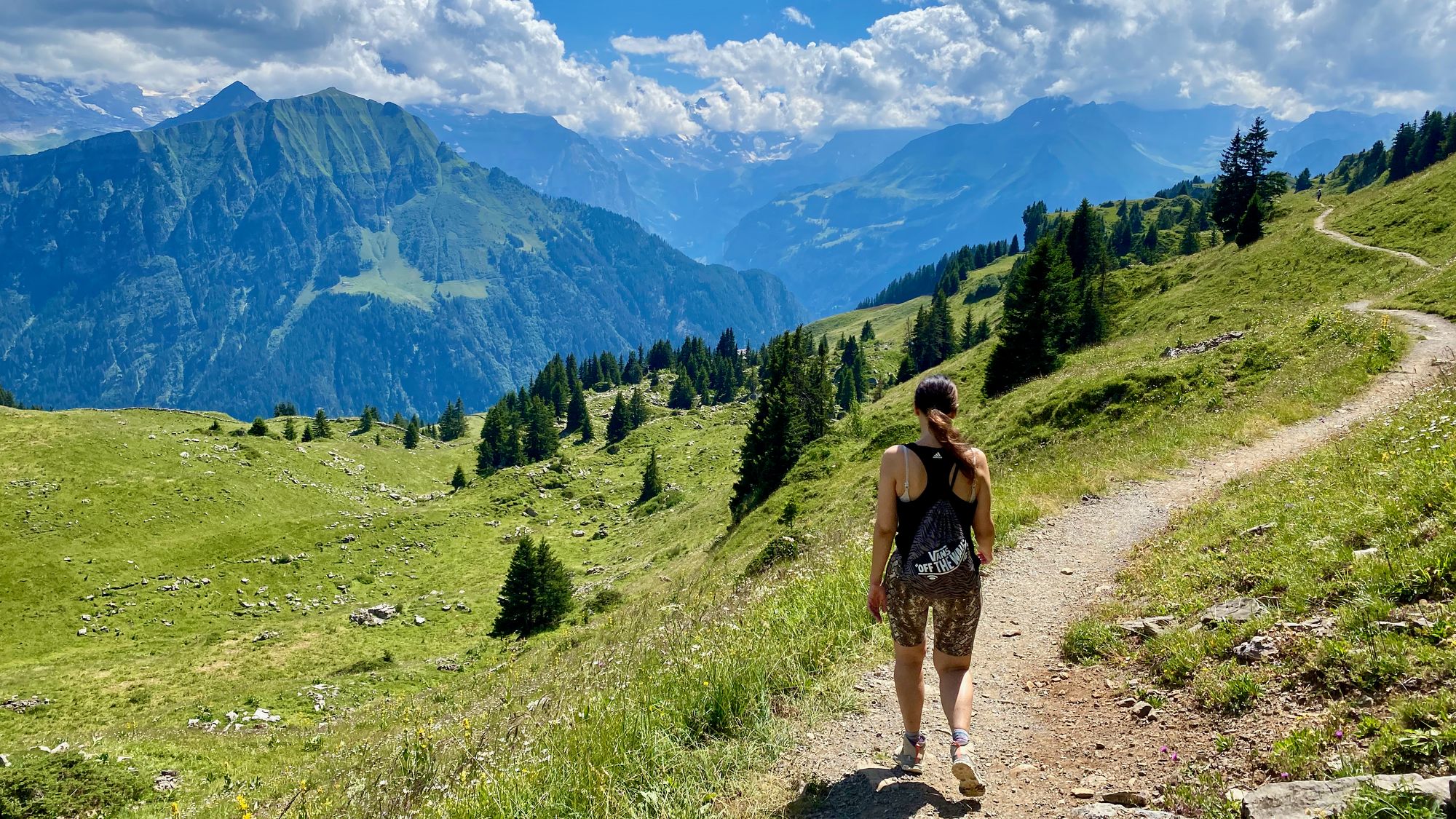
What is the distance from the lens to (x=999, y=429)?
29.7 meters

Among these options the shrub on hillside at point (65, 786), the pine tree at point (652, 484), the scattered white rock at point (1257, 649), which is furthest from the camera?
the pine tree at point (652, 484)

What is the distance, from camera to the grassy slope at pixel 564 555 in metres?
7.25

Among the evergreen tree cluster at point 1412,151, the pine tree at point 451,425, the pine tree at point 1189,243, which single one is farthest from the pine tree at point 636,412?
the evergreen tree cluster at point 1412,151

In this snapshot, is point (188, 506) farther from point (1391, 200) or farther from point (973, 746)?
point (1391, 200)

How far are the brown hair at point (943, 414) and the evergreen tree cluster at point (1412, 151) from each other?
128196 millimetres

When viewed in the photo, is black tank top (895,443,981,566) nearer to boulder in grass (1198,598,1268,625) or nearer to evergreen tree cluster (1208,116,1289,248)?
boulder in grass (1198,598,1268,625)

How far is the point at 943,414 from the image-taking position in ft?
18.8

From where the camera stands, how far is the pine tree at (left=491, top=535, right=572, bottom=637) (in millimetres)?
40312

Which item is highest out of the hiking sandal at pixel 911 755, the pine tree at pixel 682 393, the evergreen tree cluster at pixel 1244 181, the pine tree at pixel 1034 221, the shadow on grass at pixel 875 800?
the pine tree at pixel 1034 221

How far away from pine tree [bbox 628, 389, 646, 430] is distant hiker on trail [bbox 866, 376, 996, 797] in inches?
4156

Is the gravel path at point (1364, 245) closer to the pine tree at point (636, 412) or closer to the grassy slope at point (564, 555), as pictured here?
the grassy slope at point (564, 555)

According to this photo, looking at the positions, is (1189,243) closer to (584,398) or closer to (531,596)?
(531,596)

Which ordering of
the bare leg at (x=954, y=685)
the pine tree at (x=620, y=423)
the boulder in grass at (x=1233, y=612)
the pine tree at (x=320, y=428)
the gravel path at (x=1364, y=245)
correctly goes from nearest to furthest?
the bare leg at (x=954, y=685), the boulder in grass at (x=1233, y=612), the gravel path at (x=1364, y=245), the pine tree at (x=320, y=428), the pine tree at (x=620, y=423)

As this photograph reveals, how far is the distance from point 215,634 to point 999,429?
5081cm
